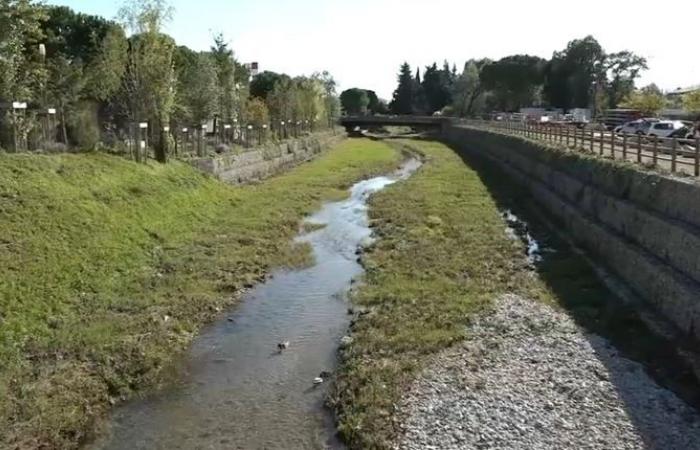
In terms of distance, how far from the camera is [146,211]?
20.3 metres

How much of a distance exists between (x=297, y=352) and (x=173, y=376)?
2.19 meters

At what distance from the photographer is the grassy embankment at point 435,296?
33.8ft

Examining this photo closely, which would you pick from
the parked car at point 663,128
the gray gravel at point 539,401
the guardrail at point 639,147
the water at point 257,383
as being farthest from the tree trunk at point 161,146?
the parked car at point 663,128

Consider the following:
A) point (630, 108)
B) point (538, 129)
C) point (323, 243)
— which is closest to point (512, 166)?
point (538, 129)

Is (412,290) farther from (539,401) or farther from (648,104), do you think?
(648,104)

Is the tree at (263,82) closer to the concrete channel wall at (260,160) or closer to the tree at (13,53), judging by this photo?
the concrete channel wall at (260,160)

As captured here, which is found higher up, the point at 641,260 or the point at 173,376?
the point at 641,260

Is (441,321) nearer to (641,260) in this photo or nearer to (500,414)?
(500,414)

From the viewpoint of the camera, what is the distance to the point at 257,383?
35.7 feet

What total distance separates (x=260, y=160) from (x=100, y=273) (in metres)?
26.1

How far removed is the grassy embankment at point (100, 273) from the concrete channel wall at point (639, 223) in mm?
8221

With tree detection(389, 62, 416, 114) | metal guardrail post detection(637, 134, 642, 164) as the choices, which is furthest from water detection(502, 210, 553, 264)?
tree detection(389, 62, 416, 114)

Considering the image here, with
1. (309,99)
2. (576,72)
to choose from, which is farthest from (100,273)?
(576,72)

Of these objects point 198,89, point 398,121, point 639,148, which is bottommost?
point 639,148
